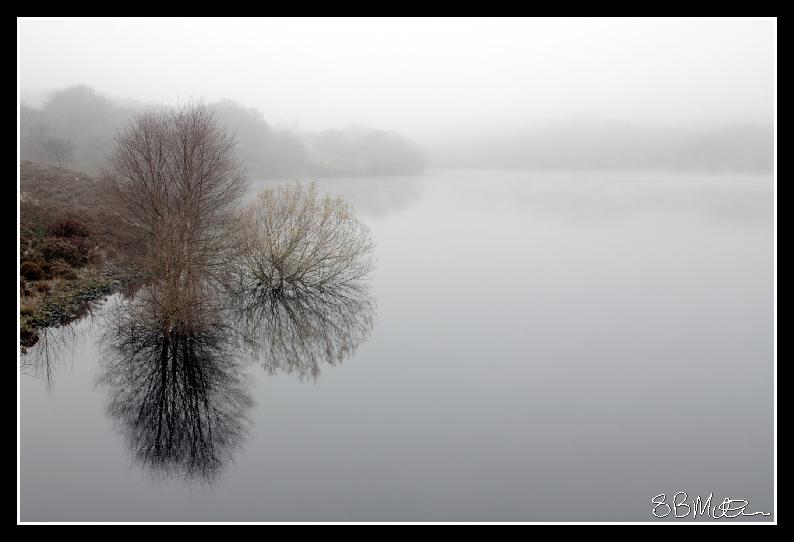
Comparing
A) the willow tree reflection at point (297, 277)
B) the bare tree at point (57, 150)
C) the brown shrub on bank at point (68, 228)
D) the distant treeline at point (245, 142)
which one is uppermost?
the distant treeline at point (245, 142)

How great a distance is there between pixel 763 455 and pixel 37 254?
2979cm

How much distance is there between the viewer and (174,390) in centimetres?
1702

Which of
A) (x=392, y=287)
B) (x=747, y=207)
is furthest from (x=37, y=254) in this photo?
(x=747, y=207)

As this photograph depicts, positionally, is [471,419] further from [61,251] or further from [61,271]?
[61,251]

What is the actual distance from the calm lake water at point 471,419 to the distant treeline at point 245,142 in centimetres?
1822

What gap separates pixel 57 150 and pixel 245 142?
25.0m

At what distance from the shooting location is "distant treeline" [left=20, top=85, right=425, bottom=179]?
57312 mm

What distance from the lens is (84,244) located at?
29.6m

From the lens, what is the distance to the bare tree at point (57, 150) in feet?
174

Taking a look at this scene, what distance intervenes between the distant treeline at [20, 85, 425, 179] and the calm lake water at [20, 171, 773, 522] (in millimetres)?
18219

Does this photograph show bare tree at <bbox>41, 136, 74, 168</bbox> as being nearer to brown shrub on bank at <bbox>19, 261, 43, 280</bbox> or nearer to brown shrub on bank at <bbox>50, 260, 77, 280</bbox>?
brown shrub on bank at <bbox>50, 260, 77, 280</bbox>

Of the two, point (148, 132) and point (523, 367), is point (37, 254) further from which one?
point (523, 367)

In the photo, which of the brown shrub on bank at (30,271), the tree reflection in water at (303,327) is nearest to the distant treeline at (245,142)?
the tree reflection in water at (303,327)

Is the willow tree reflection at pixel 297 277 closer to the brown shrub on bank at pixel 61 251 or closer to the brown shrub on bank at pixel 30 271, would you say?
the brown shrub on bank at pixel 30 271
